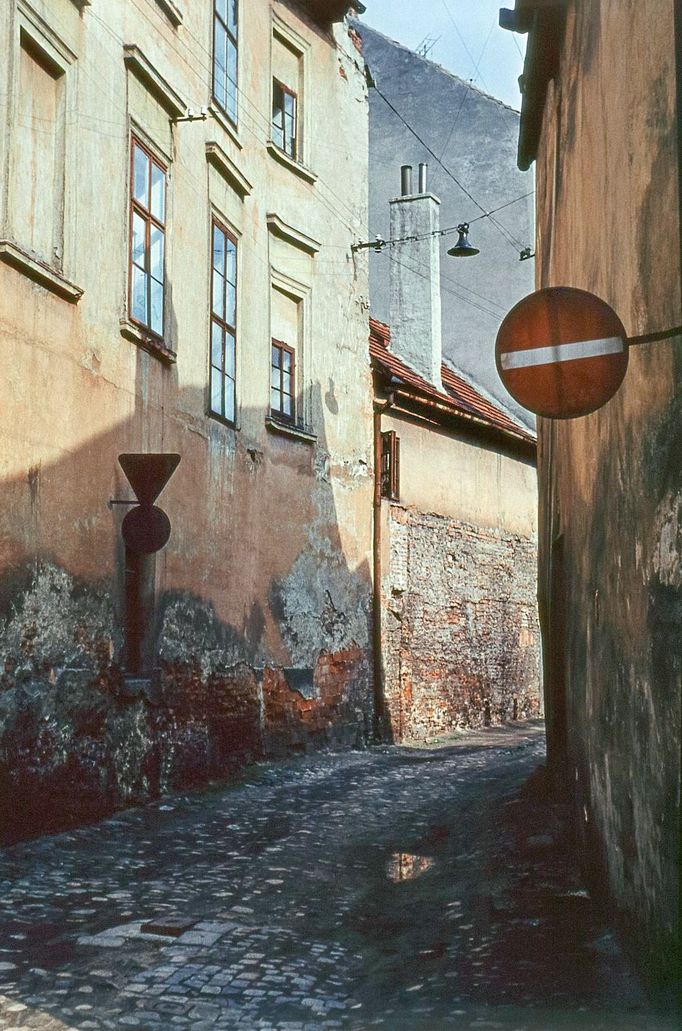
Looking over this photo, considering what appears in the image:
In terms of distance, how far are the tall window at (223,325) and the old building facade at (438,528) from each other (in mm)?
4193

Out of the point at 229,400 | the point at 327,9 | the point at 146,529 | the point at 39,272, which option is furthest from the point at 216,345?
the point at 327,9

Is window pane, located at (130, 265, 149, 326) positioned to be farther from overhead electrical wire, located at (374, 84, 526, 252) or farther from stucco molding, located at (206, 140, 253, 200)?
overhead electrical wire, located at (374, 84, 526, 252)

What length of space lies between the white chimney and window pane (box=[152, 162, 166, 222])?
31.0 ft

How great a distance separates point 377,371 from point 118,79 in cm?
742

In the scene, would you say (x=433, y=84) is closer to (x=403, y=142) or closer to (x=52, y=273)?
(x=403, y=142)

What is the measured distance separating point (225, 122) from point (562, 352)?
30.5 ft

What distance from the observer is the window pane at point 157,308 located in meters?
11.1

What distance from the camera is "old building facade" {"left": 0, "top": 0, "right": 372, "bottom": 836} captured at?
879 centimetres

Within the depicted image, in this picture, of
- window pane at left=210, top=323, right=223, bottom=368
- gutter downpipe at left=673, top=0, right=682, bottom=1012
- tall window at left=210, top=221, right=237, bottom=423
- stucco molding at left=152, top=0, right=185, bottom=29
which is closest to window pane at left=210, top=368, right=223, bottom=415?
tall window at left=210, top=221, right=237, bottom=423

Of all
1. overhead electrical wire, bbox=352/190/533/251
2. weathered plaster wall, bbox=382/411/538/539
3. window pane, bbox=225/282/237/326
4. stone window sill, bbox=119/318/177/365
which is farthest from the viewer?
weathered plaster wall, bbox=382/411/538/539

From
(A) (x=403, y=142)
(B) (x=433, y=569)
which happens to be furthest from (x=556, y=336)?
(A) (x=403, y=142)

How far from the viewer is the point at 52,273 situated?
29.4ft

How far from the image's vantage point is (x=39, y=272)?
8.73 metres

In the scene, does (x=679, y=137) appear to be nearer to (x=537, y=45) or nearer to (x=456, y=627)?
(x=537, y=45)
